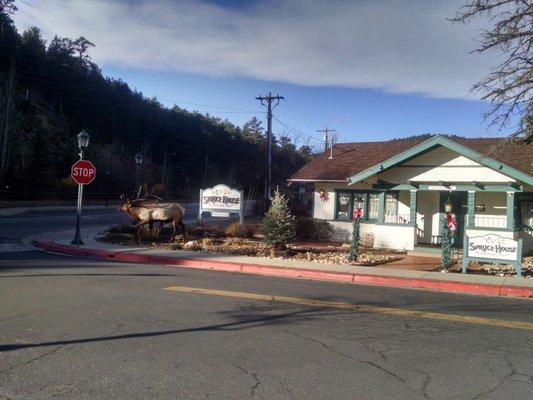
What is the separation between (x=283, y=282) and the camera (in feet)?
38.2

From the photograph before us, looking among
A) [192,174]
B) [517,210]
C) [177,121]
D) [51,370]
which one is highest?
[177,121]

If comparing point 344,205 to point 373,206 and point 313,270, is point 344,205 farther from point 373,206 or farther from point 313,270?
point 313,270

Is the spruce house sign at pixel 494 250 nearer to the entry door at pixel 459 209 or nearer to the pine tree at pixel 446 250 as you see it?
the pine tree at pixel 446 250

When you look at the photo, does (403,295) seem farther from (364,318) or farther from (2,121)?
(2,121)

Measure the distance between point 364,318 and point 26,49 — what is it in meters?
64.6

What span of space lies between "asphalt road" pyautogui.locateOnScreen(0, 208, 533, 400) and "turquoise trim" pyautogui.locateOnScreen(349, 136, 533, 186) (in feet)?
26.1

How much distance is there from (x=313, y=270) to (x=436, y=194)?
30.5ft

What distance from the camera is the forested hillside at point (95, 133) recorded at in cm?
4681

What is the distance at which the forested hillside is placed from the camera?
154 ft

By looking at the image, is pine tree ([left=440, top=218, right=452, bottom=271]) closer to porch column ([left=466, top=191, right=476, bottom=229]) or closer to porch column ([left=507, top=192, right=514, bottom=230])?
porch column ([left=466, top=191, right=476, bottom=229])

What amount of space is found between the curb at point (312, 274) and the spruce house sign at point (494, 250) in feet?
6.89

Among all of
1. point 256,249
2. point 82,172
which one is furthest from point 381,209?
point 82,172

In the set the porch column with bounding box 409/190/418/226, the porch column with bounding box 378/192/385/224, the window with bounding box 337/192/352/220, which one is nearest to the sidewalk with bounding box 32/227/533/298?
the porch column with bounding box 409/190/418/226

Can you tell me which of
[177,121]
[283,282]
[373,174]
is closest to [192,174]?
[177,121]
